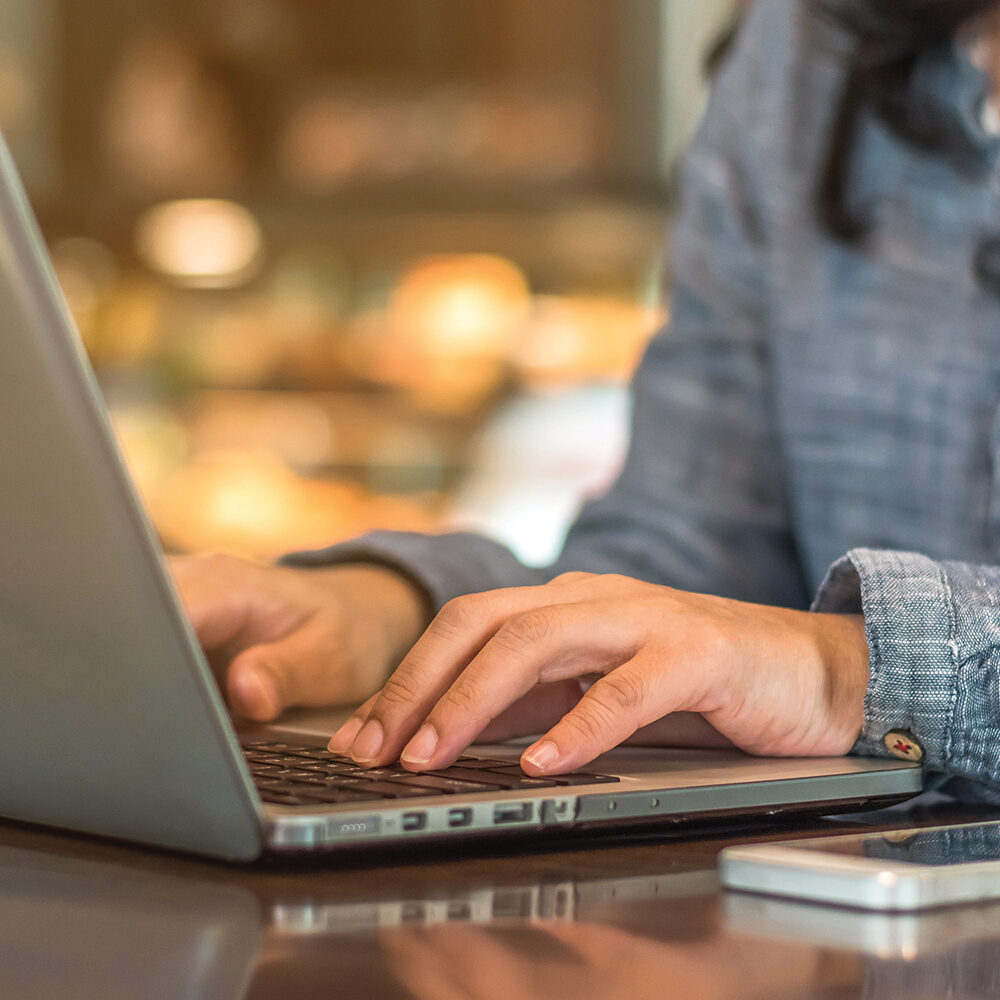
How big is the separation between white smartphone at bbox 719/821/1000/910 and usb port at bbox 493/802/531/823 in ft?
0.16

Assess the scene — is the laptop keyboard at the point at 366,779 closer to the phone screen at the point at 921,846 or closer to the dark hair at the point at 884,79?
the phone screen at the point at 921,846

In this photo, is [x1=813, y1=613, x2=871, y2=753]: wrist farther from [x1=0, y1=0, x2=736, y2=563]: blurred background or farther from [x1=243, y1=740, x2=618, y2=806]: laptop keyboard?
[x1=0, y1=0, x2=736, y2=563]: blurred background

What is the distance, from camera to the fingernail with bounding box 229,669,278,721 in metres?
0.53

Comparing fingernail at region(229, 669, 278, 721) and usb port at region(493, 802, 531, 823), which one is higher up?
usb port at region(493, 802, 531, 823)

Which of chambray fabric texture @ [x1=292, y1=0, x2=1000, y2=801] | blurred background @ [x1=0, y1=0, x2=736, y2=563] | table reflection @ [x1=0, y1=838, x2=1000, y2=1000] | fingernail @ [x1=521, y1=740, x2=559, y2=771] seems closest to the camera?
table reflection @ [x1=0, y1=838, x2=1000, y2=1000]

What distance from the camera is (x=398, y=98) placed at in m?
2.16

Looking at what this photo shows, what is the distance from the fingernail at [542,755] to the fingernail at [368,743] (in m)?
0.04

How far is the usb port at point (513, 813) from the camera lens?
0.35 metres

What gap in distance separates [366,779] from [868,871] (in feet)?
0.44

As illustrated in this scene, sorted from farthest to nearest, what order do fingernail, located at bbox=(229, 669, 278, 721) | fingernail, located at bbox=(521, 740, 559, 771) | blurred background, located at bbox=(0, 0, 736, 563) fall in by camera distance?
blurred background, located at bbox=(0, 0, 736, 563)
fingernail, located at bbox=(229, 669, 278, 721)
fingernail, located at bbox=(521, 740, 559, 771)

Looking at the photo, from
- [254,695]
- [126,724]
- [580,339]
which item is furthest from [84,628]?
[580,339]

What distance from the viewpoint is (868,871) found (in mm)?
308

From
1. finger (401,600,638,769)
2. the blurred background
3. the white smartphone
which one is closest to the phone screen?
the white smartphone

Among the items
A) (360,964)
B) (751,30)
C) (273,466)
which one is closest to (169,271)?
(273,466)
